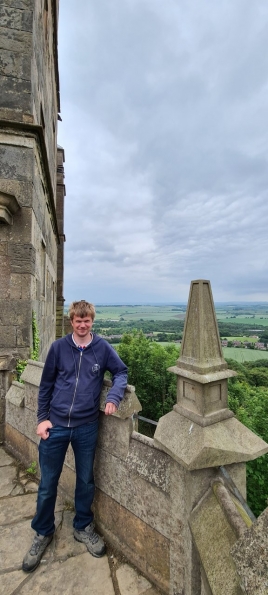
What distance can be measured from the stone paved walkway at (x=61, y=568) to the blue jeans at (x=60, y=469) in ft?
0.62

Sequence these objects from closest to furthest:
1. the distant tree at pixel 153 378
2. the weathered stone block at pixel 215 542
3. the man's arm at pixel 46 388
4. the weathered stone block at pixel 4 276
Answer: the weathered stone block at pixel 215 542, the man's arm at pixel 46 388, the weathered stone block at pixel 4 276, the distant tree at pixel 153 378

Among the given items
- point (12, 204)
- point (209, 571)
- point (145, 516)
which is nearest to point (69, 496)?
point (145, 516)

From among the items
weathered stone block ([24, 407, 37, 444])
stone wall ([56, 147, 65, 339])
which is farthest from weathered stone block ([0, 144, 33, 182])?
stone wall ([56, 147, 65, 339])

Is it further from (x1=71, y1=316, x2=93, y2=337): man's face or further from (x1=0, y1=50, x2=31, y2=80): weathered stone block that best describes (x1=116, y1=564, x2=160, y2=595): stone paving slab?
(x1=0, y1=50, x2=31, y2=80): weathered stone block

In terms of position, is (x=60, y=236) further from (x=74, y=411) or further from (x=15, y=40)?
(x=74, y=411)

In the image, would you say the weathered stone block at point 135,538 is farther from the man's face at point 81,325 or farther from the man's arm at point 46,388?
the man's face at point 81,325

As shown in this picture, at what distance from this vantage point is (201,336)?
5.66 ft

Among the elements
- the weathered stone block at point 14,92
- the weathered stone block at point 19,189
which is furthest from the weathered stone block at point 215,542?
the weathered stone block at point 14,92

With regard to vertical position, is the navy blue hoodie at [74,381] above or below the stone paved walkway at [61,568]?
above

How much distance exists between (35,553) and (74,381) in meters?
1.37

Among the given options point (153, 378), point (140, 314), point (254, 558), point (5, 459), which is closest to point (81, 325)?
point (254, 558)

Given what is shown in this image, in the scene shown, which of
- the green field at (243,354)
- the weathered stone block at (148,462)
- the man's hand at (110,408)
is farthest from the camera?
the green field at (243,354)

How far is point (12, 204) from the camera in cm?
419

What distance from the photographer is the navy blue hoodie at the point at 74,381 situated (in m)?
2.32
